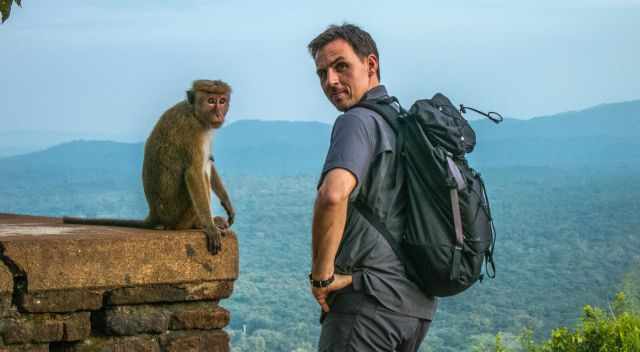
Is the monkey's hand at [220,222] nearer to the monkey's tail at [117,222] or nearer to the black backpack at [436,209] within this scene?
the monkey's tail at [117,222]

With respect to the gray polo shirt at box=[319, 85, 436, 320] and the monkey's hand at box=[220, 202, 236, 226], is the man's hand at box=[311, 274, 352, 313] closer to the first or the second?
the gray polo shirt at box=[319, 85, 436, 320]

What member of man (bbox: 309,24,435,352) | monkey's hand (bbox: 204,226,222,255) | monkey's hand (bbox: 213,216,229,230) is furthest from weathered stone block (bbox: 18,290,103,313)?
man (bbox: 309,24,435,352)

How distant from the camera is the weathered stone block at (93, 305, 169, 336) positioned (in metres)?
4.88

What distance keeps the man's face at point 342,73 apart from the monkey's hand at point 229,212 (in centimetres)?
183

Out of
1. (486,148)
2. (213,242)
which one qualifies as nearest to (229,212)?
(213,242)

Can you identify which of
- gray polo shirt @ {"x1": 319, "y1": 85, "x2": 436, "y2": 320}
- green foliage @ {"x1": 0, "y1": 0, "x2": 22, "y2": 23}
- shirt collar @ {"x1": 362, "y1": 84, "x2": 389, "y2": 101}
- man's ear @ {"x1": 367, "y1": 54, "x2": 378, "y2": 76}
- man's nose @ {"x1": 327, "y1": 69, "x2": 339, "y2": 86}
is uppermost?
green foliage @ {"x1": 0, "y1": 0, "x2": 22, "y2": 23}

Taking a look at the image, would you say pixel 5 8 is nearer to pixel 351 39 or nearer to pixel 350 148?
pixel 351 39

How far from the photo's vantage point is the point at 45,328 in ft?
15.6

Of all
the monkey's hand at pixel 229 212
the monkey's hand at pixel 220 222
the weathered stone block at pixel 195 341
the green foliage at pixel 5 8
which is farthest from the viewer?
the monkey's hand at pixel 229 212

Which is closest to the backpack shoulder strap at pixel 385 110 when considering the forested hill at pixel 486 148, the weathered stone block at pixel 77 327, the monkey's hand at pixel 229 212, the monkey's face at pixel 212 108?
the weathered stone block at pixel 77 327

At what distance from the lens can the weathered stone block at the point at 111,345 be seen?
4852 mm

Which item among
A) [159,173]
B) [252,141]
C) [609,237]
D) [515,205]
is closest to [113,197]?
[252,141]

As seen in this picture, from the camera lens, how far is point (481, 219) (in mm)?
3922

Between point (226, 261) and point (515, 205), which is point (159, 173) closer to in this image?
point (226, 261)
